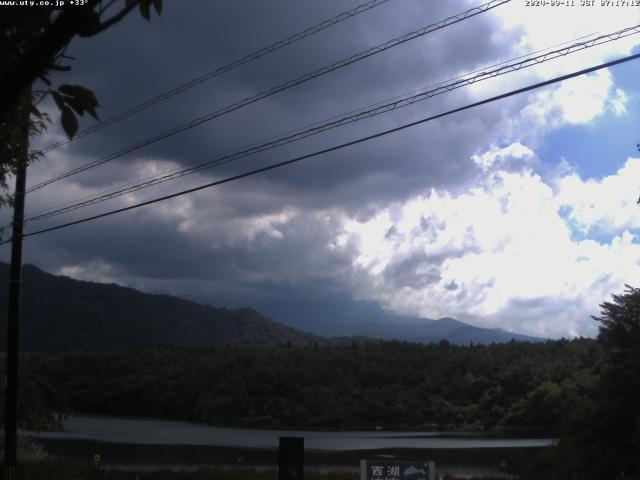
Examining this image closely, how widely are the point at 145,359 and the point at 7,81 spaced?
112 metres

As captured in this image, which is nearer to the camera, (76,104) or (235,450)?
(76,104)

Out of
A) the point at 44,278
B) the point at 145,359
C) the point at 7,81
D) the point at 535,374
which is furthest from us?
the point at 44,278

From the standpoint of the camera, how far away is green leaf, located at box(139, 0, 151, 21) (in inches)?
143

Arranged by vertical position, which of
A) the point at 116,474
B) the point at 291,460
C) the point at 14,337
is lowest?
the point at 116,474

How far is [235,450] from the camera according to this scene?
53719 mm

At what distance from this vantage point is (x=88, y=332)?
174 m

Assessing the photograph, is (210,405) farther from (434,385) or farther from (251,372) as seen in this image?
(434,385)

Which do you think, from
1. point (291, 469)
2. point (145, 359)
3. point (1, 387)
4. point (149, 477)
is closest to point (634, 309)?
point (149, 477)

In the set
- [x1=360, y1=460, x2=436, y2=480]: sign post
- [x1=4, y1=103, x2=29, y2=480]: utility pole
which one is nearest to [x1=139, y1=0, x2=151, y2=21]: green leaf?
[x1=360, y1=460, x2=436, y2=480]: sign post

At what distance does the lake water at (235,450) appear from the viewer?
4303 centimetres

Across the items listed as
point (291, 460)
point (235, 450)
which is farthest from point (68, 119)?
point (235, 450)

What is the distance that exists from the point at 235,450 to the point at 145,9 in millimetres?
52891

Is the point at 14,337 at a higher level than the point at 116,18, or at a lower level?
lower

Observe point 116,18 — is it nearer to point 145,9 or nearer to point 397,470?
point 145,9
